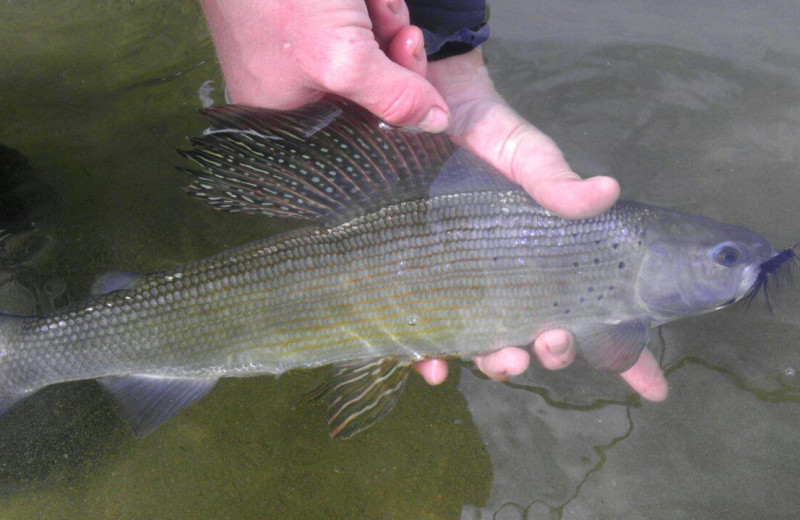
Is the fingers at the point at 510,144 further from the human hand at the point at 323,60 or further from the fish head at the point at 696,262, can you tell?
the human hand at the point at 323,60

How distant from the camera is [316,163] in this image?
2.71 meters

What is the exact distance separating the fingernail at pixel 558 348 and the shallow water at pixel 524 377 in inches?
19.8

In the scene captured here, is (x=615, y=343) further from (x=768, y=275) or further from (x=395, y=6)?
(x=395, y=6)

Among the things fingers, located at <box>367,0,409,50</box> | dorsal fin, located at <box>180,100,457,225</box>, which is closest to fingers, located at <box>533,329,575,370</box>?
dorsal fin, located at <box>180,100,457,225</box>

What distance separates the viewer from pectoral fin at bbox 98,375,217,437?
9.51 feet

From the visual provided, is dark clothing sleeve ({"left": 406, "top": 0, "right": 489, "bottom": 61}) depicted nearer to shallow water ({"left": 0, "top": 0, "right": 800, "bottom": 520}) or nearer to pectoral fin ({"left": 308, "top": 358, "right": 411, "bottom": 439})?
shallow water ({"left": 0, "top": 0, "right": 800, "bottom": 520})

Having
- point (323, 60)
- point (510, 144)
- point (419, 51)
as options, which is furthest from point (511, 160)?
point (323, 60)

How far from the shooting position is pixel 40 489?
326 cm

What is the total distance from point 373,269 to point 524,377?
120 cm

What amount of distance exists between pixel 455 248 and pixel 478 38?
182 cm

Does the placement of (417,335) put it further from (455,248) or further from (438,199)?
(438,199)

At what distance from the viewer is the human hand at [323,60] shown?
2.38 meters

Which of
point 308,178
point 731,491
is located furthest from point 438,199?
point 731,491

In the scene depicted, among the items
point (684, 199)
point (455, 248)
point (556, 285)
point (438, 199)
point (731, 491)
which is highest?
point (438, 199)
